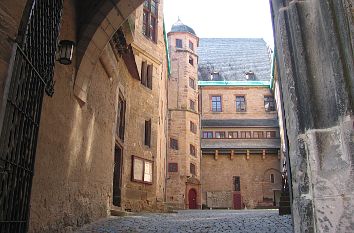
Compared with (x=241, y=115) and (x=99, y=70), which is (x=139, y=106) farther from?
(x=241, y=115)

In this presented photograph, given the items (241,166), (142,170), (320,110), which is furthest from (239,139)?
(320,110)

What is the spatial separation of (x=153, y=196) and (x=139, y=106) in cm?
332

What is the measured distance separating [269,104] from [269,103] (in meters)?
0.09

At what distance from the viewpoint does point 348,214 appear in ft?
5.70

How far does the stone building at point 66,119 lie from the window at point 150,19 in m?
2.57

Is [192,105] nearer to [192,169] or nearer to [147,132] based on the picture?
[192,169]

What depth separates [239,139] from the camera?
2880 centimetres

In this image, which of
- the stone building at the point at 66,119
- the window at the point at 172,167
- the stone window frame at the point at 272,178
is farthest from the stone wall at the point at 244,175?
the stone building at the point at 66,119

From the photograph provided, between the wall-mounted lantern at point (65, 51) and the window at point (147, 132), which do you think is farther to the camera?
the window at point (147, 132)

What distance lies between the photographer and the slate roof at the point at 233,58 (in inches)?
1342

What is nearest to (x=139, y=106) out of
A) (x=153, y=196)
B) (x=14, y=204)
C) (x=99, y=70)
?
(x=153, y=196)

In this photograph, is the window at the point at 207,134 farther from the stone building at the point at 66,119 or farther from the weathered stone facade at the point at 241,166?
the stone building at the point at 66,119

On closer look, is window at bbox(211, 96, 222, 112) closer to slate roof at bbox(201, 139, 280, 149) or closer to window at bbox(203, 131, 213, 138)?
window at bbox(203, 131, 213, 138)

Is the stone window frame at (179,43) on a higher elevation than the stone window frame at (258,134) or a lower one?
higher
